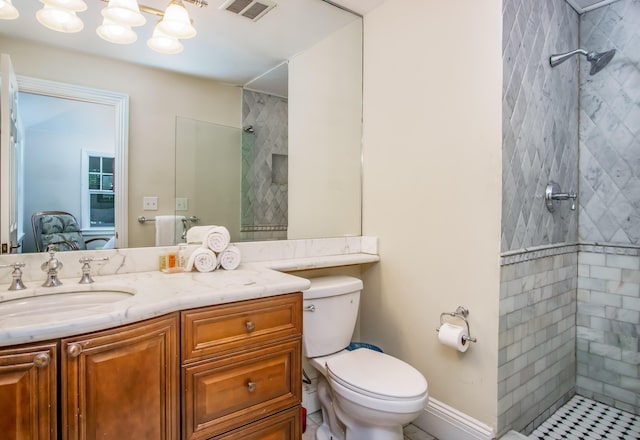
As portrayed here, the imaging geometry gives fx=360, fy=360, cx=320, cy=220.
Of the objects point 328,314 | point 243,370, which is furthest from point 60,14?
point 328,314

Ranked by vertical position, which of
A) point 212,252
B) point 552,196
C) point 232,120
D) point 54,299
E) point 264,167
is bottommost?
point 54,299

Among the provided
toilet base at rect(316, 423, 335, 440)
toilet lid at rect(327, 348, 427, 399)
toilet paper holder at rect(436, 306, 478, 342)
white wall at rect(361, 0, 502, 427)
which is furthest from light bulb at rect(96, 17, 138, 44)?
toilet base at rect(316, 423, 335, 440)

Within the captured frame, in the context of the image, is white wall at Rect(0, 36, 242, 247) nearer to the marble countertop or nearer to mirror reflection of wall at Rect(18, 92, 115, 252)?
mirror reflection of wall at Rect(18, 92, 115, 252)

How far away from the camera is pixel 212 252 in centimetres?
160

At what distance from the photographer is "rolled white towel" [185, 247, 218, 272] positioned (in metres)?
1.56

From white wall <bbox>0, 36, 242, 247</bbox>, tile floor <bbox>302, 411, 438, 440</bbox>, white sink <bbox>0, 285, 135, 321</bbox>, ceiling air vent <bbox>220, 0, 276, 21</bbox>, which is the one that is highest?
ceiling air vent <bbox>220, 0, 276, 21</bbox>

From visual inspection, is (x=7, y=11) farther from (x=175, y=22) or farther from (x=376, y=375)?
(x=376, y=375)

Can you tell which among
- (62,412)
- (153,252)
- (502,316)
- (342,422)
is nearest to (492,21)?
(502,316)

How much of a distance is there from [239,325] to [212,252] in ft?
1.53

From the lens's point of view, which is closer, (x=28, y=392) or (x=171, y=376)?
(x=28, y=392)

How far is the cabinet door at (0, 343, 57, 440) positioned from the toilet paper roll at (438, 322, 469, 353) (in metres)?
1.49

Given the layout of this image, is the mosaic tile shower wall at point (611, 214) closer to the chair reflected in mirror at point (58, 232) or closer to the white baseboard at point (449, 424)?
the white baseboard at point (449, 424)

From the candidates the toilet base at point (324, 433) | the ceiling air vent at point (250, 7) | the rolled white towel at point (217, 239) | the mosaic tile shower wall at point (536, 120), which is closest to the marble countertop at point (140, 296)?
the rolled white towel at point (217, 239)

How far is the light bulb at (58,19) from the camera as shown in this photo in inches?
54.2
